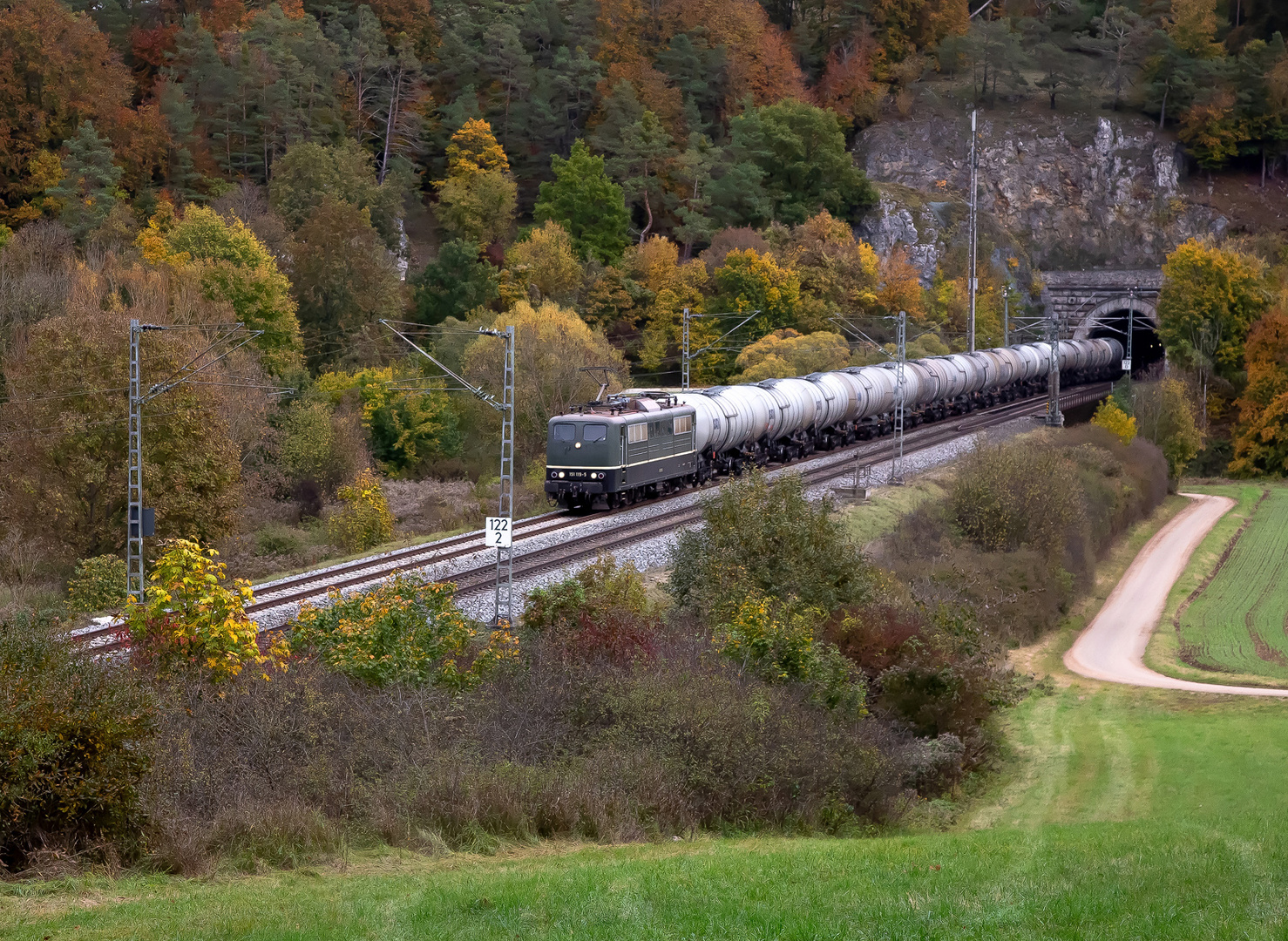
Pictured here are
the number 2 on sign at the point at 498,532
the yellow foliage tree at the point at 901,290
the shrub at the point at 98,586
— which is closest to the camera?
the number 2 on sign at the point at 498,532

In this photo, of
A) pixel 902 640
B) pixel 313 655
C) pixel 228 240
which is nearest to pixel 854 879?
pixel 313 655

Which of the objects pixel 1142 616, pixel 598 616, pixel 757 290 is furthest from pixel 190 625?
pixel 757 290

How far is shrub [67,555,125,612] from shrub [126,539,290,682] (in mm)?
15173

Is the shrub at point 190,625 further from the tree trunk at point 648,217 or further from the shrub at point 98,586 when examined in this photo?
the tree trunk at point 648,217

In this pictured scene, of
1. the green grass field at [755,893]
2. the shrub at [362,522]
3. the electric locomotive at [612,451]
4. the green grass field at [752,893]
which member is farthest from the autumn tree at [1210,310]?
the green grass field at [755,893]

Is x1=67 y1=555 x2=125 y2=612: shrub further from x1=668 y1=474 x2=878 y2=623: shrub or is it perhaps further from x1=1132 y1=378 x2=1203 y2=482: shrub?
x1=1132 y1=378 x2=1203 y2=482: shrub

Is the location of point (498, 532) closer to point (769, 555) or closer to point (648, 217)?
point (769, 555)

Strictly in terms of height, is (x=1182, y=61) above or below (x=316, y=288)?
above

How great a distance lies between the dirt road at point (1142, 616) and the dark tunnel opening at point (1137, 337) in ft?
131

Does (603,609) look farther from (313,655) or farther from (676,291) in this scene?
(676,291)

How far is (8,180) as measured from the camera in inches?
3164

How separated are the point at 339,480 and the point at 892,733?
129ft

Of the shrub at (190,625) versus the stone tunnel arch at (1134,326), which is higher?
the stone tunnel arch at (1134,326)

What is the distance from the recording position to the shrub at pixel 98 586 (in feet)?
105
